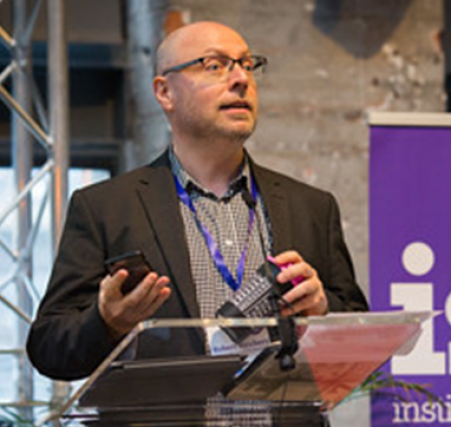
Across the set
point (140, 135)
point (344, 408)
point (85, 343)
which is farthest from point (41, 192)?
point (85, 343)

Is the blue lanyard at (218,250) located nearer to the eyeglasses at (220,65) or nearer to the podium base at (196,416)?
the eyeglasses at (220,65)

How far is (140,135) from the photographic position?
480 cm

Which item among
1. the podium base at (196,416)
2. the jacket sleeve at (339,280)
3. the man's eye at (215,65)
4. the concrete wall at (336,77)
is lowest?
the podium base at (196,416)

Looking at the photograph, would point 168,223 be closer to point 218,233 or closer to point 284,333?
point 218,233

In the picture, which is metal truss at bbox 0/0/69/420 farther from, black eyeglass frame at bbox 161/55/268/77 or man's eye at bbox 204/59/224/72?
man's eye at bbox 204/59/224/72

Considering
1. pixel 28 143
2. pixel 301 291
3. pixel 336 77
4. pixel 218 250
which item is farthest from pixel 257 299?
pixel 336 77

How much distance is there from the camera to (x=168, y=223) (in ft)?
6.77

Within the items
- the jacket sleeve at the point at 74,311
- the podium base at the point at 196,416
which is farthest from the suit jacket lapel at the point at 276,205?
the podium base at the point at 196,416

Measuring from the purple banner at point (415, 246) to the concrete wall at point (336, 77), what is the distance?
1.61 m

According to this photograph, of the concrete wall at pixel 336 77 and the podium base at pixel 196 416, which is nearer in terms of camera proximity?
the podium base at pixel 196 416

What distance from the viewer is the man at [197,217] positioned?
200 centimetres

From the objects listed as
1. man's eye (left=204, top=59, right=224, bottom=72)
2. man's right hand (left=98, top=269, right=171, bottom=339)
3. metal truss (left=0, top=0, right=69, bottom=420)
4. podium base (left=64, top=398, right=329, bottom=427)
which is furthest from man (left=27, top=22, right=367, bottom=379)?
metal truss (left=0, top=0, right=69, bottom=420)

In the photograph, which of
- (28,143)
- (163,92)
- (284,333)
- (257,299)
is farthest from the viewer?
(28,143)

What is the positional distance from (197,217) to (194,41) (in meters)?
0.37
